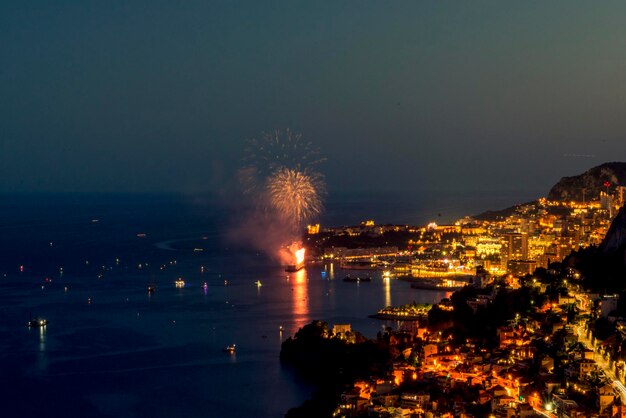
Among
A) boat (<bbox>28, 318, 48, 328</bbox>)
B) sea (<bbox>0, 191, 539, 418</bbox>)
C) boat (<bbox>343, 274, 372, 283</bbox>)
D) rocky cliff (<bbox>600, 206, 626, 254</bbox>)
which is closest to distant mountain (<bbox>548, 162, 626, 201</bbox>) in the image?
sea (<bbox>0, 191, 539, 418</bbox>)

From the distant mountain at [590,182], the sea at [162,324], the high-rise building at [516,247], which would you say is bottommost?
the sea at [162,324]

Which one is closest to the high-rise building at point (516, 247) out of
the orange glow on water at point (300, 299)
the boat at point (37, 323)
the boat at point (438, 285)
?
the boat at point (438, 285)

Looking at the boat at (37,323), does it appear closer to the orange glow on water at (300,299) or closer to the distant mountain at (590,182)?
the orange glow on water at (300,299)

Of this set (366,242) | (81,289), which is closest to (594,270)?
(81,289)

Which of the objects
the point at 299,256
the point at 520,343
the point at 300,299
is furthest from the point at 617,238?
the point at 299,256

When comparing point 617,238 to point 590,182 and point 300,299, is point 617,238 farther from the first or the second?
point 590,182
